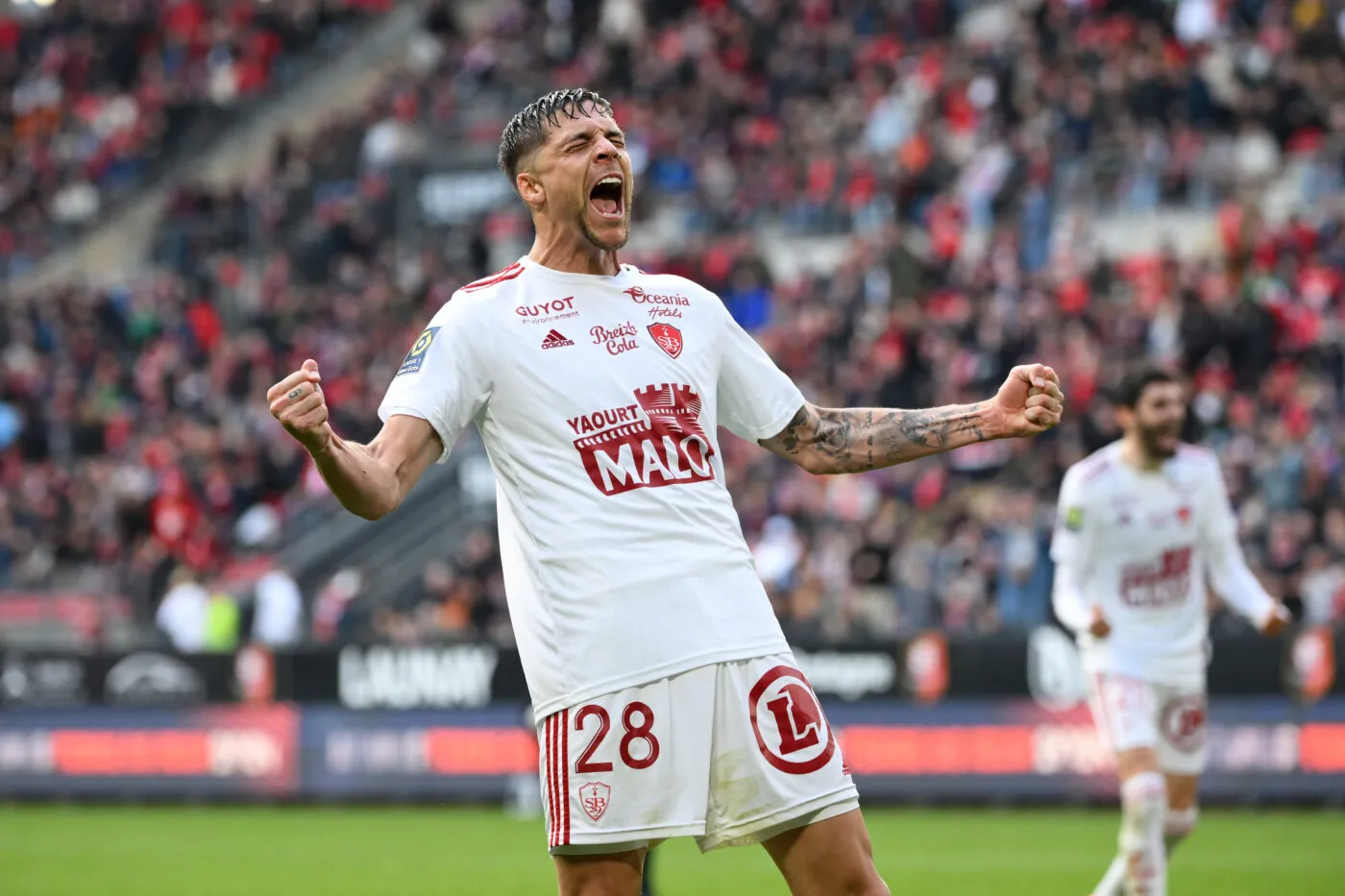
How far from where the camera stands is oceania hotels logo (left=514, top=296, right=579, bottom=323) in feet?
18.4

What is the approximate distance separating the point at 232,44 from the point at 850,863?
31.5 m

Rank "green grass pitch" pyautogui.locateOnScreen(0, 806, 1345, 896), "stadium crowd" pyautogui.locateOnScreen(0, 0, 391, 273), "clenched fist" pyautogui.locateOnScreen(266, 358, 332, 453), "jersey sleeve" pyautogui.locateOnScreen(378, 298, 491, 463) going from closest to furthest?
"clenched fist" pyautogui.locateOnScreen(266, 358, 332, 453)
"jersey sleeve" pyautogui.locateOnScreen(378, 298, 491, 463)
"green grass pitch" pyautogui.locateOnScreen(0, 806, 1345, 896)
"stadium crowd" pyautogui.locateOnScreen(0, 0, 391, 273)

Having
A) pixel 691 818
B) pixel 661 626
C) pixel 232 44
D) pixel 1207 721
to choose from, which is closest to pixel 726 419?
pixel 661 626

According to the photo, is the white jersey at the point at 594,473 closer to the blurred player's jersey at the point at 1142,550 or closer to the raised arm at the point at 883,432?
the raised arm at the point at 883,432

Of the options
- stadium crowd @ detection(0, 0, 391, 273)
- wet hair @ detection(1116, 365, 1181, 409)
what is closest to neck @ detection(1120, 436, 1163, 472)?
wet hair @ detection(1116, 365, 1181, 409)

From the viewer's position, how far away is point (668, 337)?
223 inches

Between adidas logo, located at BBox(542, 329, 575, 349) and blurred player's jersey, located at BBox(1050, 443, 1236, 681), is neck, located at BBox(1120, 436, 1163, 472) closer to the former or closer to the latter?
blurred player's jersey, located at BBox(1050, 443, 1236, 681)

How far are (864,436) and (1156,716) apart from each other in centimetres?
450

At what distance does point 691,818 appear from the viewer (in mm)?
5320

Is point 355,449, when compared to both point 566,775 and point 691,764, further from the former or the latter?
point 691,764

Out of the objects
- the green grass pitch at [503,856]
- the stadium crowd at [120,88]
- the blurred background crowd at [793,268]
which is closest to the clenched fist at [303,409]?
the green grass pitch at [503,856]

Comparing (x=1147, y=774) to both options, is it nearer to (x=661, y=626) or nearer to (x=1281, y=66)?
(x=661, y=626)

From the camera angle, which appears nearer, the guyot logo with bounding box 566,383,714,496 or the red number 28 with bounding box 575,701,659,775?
the red number 28 with bounding box 575,701,659,775

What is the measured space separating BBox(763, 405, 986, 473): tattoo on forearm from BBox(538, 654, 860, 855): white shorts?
0.82 metres
